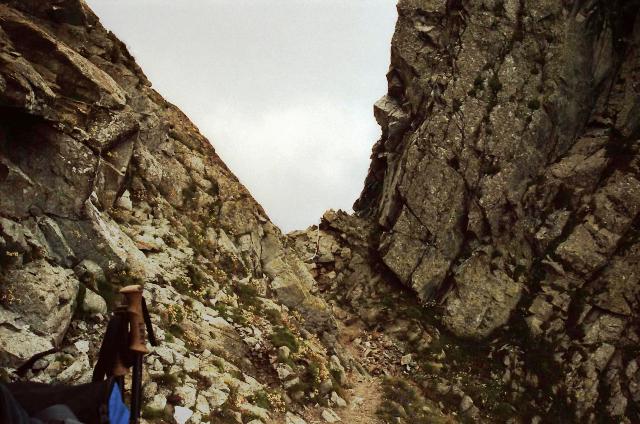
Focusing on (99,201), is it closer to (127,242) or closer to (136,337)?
(127,242)

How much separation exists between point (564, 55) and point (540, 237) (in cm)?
1502

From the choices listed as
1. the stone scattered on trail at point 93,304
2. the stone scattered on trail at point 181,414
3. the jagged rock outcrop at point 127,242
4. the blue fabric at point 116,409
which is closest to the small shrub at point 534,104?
the jagged rock outcrop at point 127,242

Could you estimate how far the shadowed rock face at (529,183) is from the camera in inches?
1085

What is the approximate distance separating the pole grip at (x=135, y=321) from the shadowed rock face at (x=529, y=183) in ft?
89.4

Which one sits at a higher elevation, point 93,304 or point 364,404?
point 93,304

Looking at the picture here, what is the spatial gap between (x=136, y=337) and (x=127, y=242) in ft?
46.3

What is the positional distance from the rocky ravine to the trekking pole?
24.3 ft

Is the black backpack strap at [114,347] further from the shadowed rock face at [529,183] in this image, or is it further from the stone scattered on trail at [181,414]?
the shadowed rock face at [529,183]

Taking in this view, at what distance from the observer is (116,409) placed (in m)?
4.72

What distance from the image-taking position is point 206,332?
694 inches

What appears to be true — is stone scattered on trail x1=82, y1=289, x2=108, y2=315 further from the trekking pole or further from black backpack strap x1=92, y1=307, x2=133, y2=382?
black backpack strap x1=92, y1=307, x2=133, y2=382

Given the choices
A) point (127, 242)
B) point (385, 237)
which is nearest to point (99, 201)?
point (127, 242)

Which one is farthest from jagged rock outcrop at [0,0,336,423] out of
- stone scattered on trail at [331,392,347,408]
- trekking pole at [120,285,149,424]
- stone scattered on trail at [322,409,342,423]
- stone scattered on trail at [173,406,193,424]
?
trekking pole at [120,285,149,424]

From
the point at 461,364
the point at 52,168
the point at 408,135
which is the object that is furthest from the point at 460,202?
the point at 52,168
